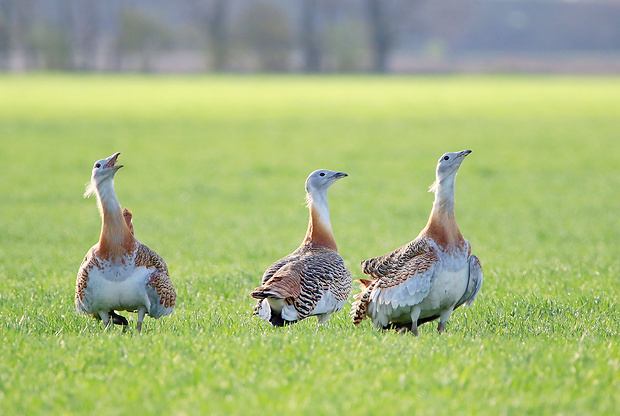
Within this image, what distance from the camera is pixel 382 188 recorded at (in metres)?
21.3

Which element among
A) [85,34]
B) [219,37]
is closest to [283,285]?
[219,37]

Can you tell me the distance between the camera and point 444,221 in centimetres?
673

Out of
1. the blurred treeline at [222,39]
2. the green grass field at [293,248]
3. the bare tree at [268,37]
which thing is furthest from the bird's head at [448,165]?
the bare tree at [268,37]

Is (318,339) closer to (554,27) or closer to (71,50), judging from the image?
(71,50)

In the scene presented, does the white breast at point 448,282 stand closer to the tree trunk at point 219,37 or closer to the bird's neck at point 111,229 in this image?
the bird's neck at point 111,229

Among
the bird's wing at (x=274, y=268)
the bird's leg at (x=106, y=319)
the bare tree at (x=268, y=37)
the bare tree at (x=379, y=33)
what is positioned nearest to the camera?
the bird's leg at (x=106, y=319)

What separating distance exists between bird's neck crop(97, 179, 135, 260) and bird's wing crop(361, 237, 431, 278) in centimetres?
215

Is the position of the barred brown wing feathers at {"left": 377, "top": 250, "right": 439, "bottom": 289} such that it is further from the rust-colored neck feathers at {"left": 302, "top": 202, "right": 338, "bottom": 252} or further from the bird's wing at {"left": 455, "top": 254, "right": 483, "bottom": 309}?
the rust-colored neck feathers at {"left": 302, "top": 202, "right": 338, "bottom": 252}

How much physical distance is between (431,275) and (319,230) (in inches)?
61.4

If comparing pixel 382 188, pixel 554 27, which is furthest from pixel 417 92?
pixel 554 27

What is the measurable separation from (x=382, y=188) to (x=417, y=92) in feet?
126

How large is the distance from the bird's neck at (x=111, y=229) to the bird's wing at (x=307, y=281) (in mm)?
1245

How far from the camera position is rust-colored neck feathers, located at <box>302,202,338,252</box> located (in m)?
7.65

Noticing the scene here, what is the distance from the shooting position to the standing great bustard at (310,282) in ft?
22.0
